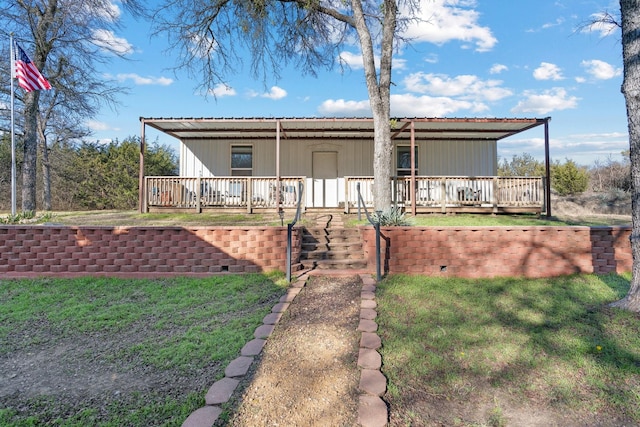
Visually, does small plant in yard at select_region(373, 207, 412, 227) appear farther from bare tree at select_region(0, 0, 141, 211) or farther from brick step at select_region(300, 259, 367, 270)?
bare tree at select_region(0, 0, 141, 211)

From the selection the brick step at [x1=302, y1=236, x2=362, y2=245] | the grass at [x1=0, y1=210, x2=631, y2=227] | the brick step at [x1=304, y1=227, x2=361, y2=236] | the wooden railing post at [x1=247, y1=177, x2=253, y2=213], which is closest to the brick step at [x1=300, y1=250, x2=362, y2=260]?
the brick step at [x1=302, y1=236, x2=362, y2=245]

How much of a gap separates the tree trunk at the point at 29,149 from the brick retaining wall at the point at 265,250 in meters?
6.17

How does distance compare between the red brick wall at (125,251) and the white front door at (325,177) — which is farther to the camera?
the white front door at (325,177)

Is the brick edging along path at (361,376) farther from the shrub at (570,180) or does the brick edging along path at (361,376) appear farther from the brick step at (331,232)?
the shrub at (570,180)

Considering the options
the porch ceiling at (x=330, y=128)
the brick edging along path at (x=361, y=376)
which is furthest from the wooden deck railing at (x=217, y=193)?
the brick edging along path at (x=361, y=376)

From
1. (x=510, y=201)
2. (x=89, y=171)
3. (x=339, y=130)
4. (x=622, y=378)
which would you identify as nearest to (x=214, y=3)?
(x=339, y=130)

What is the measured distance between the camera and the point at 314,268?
5.19 meters

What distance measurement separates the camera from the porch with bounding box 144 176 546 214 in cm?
950

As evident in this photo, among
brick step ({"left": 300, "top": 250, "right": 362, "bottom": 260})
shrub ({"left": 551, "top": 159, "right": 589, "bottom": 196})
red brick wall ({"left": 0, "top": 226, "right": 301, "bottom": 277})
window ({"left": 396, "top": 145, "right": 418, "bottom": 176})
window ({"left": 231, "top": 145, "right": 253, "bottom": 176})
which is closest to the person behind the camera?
red brick wall ({"left": 0, "top": 226, "right": 301, "bottom": 277})

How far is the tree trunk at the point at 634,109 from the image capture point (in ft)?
10.7

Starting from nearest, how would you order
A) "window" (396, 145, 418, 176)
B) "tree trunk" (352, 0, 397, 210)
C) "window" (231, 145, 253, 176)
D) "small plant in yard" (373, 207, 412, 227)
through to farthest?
"small plant in yard" (373, 207, 412, 227) → "tree trunk" (352, 0, 397, 210) → "window" (231, 145, 253, 176) → "window" (396, 145, 418, 176)

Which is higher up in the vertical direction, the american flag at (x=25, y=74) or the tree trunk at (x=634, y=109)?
the american flag at (x=25, y=74)

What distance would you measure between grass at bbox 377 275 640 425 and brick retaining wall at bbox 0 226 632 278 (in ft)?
2.30

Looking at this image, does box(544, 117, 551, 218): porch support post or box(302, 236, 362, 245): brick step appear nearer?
box(302, 236, 362, 245): brick step
